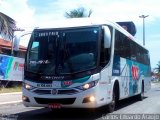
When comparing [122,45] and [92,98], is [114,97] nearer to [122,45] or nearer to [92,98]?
[122,45]

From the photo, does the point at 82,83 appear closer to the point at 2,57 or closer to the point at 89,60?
the point at 89,60

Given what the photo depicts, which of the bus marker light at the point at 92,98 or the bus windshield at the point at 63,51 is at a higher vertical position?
the bus windshield at the point at 63,51

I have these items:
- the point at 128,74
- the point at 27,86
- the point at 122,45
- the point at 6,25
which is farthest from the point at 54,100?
the point at 6,25

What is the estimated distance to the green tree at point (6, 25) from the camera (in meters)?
26.4

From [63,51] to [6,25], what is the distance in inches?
563

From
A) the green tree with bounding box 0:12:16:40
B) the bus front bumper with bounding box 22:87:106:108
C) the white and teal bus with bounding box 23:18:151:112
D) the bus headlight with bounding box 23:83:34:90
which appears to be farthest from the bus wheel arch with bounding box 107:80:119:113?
the green tree with bounding box 0:12:16:40

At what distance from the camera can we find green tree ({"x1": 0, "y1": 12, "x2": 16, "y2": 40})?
2636 cm

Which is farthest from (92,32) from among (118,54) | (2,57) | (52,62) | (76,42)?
(2,57)

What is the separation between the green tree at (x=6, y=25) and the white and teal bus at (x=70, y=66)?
13150mm

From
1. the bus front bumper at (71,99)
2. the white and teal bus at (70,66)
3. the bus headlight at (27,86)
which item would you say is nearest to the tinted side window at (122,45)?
the white and teal bus at (70,66)

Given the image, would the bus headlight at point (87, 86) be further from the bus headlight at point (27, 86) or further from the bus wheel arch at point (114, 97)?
the bus wheel arch at point (114, 97)

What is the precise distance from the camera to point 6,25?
86.9 ft

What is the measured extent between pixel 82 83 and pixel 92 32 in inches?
69.9

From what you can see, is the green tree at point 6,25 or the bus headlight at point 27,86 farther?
the green tree at point 6,25
